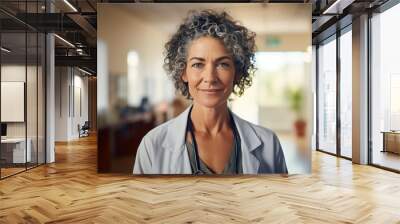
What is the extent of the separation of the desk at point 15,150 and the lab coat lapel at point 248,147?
3.88 m

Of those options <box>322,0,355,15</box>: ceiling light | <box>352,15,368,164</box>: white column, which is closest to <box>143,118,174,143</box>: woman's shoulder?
<box>322,0,355,15</box>: ceiling light

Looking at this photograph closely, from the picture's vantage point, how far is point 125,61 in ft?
21.8

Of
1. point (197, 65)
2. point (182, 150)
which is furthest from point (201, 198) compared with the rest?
point (197, 65)

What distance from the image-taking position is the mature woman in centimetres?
652

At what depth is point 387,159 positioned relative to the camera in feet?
25.1

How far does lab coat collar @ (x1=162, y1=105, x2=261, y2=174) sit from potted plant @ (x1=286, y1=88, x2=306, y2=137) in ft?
2.38

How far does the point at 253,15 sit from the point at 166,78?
1.83 metres

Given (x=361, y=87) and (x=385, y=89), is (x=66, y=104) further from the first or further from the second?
(x=385, y=89)

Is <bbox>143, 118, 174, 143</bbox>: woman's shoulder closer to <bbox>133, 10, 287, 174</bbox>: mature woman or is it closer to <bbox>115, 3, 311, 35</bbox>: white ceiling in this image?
<bbox>133, 10, 287, 174</bbox>: mature woman

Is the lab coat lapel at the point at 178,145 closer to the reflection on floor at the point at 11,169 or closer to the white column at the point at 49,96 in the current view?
the reflection on floor at the point at 11,169

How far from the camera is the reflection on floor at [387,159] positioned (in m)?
7.35

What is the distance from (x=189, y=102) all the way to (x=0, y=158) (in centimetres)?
323

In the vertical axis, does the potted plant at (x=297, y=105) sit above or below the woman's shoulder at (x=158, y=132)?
above

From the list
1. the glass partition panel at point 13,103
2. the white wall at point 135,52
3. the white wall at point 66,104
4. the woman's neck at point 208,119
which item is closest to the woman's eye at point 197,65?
the white wall at point 135,52
